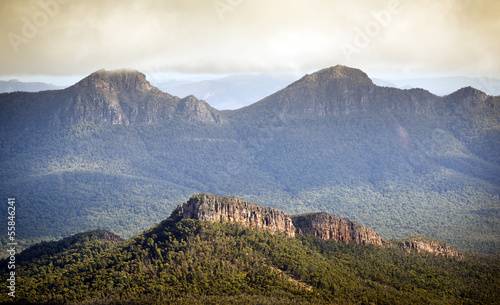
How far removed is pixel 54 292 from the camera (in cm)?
9931

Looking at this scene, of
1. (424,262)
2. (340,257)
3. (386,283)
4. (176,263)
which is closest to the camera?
(176,263)

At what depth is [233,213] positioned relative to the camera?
122 meters

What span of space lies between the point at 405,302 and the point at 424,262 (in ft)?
113

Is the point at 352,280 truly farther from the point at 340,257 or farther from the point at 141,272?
the point at 141,272

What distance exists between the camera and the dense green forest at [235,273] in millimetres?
96750

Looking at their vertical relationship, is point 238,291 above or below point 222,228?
below

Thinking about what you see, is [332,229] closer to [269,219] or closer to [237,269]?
[269,219]

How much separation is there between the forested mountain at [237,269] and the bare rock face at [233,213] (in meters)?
0.26

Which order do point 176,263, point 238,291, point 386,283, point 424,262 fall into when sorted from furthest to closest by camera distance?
point 424,262 → point 386,283 → point 176,263 → point 238,291

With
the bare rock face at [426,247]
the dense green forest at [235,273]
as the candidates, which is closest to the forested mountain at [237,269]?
the dense green forest at [235,273]

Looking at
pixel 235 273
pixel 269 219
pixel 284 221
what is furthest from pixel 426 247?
pixel 235 273

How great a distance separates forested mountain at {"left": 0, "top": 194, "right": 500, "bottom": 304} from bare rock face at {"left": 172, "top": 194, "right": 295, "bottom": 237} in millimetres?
260

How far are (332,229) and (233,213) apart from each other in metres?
29.2

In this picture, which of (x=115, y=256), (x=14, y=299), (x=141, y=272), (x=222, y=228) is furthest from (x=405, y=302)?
(x=14, y=299)
